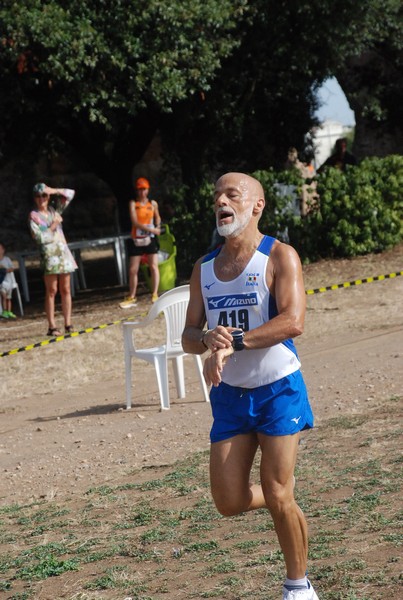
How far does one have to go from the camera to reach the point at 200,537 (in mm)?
5688

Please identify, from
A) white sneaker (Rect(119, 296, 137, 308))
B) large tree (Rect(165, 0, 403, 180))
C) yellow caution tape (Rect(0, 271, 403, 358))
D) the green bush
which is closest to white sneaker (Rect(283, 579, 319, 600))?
yellow caution tape (Rect(0, 271, 403, 358))

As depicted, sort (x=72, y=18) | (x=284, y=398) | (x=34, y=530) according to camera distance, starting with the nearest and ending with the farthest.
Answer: (x=284, y=398) < (x=34, y=530) < (x=72, y=18)

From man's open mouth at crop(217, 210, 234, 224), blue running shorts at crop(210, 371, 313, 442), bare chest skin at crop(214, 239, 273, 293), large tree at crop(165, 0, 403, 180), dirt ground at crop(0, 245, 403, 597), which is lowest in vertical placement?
dirt ground at crop(0, 245, 403, 597)

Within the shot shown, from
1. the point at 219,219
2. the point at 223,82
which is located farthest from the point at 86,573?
the point at 223,82

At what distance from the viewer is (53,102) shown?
16.6m

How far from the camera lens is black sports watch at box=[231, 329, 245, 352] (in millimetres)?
4293

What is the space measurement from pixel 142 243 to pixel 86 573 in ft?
32.3

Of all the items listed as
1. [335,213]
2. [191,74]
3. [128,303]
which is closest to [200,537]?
[128,303]

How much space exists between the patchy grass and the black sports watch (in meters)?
1.13

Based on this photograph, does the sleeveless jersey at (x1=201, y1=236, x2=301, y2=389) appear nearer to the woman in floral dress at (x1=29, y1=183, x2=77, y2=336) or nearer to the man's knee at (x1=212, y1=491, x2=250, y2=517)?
the man's knee at (x1=212, y1=491, x2=250, y2=517)

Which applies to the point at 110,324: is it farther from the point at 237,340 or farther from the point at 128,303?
the point at 237,340

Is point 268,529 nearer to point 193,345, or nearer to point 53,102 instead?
point 193,345

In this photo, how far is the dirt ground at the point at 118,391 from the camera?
7.93 metres

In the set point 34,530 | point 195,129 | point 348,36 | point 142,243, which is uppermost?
point 348,36
